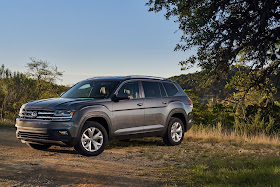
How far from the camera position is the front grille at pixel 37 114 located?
7.86 m

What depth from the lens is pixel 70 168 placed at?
6758 millimetres

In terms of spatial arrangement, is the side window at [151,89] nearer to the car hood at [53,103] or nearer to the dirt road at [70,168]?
the dirt road at [70,168]

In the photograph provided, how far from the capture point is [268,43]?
1340 cm

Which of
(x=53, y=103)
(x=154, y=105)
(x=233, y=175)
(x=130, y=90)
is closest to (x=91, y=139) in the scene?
(x=53, y=103)

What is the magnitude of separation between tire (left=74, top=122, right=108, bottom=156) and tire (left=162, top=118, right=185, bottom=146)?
2.38 m

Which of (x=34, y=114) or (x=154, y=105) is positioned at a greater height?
(x=154, y=105)

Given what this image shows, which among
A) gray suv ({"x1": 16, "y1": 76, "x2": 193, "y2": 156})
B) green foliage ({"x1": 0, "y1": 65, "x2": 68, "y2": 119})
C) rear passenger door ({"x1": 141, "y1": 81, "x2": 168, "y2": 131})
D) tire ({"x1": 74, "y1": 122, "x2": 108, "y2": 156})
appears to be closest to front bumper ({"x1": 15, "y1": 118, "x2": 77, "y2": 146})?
gray suv ({"x1": 16, "y1": 76, "x2": 193, "y2": 156})

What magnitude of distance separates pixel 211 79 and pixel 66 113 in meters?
7.43

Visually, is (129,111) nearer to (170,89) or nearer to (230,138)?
(170,89)

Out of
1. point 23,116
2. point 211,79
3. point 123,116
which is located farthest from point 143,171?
point 211,79

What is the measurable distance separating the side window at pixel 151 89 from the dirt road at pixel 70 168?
162 cm

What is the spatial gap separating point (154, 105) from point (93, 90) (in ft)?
5.78

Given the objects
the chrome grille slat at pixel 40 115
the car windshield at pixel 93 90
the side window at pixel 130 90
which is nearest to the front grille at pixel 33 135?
the chrome grille slat at pixel 40 115

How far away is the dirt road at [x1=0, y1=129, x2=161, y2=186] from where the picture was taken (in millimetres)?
5840
